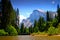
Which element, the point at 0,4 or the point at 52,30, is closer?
the point at 52,30

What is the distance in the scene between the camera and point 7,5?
332 feet

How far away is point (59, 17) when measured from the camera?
370ft

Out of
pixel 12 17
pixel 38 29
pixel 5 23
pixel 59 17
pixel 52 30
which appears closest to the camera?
pixel 52 30

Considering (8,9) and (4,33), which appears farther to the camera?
(8,9)

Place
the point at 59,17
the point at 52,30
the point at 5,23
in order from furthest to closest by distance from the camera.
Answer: the point at 59,17
the point at 5,23
the point at 52,30

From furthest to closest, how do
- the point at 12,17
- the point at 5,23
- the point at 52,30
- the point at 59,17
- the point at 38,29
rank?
the point at 38,29, the point at 59,17, the point at 12,17, the point at 5,23, the point at 52,30

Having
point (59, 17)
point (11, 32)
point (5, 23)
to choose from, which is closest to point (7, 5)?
point (5, 23)

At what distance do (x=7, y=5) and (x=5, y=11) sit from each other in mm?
3205

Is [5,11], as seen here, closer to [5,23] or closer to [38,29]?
[5,23]

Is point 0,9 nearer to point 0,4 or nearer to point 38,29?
point 0,4

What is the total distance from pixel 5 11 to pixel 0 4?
4073mm

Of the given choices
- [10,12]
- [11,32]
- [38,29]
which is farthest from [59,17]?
[11,32]

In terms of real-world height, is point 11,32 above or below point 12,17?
below

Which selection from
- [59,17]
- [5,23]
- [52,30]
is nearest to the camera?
[52,30]
